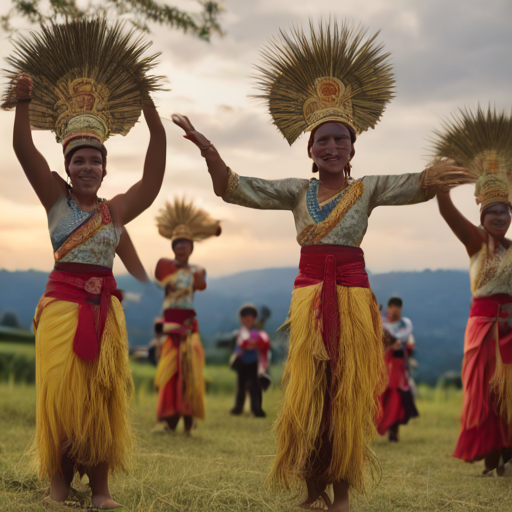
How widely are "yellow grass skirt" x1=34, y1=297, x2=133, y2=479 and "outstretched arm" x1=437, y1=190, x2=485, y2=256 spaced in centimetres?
298

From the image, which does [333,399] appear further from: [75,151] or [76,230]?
[75,151]

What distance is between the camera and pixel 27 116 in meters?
4.00

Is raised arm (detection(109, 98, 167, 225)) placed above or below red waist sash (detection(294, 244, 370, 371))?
above

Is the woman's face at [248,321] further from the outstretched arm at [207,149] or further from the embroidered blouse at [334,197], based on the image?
the outstretched arm at [207,149]

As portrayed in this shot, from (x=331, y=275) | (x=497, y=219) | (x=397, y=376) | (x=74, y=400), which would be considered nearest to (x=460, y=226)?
(x=497, y=219)

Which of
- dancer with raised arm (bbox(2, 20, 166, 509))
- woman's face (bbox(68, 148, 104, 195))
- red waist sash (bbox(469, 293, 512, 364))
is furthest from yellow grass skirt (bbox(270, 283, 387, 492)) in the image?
red waist sash (bbox(469, 293, 512, 364))

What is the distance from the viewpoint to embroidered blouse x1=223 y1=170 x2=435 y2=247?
404 centimetres

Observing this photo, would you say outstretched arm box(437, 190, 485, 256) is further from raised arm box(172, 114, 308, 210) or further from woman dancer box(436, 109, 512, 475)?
raised arm box(172, 114, 308, 210)

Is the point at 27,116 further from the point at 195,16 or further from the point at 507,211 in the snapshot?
the point at 195,16

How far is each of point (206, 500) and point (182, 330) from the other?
163 inches

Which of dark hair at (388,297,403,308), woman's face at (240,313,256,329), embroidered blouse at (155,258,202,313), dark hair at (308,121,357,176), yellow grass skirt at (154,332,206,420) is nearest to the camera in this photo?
dark hair at (308,121,357,176)

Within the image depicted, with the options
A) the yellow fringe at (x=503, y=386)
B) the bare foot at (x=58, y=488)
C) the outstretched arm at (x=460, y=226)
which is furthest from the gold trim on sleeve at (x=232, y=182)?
the yellow fringe at (x=503, y=386)

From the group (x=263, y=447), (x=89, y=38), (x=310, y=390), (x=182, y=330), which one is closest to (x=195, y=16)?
(x=182, y=330)

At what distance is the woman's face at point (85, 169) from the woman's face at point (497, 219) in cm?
327
